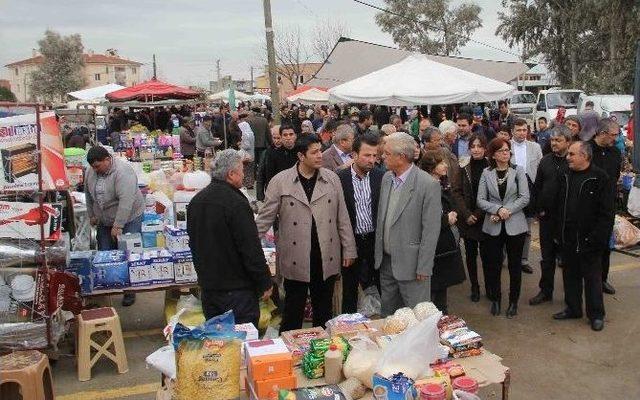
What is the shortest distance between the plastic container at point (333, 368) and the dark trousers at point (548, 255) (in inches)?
138

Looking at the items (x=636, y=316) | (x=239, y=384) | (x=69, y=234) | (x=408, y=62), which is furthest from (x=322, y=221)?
(x=408, y=62)

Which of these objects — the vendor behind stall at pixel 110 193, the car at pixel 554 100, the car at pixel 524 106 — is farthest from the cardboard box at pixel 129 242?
the car at pixel 524 106

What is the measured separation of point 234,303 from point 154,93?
40.7ft

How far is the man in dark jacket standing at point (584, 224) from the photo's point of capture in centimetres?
491

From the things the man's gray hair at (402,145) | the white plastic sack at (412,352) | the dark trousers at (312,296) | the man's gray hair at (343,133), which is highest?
the man's gray hair at (343,133)

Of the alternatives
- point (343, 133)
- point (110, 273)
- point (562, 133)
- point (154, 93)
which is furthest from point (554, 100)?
point (110, 273)

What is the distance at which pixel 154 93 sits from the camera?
1509 cm

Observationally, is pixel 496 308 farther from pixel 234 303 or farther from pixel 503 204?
pixel 234 303

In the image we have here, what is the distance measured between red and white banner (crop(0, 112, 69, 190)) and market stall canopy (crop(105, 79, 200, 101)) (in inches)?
443

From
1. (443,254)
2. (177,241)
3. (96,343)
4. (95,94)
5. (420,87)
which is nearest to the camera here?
(96,343)

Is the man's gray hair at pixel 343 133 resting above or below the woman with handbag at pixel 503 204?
above

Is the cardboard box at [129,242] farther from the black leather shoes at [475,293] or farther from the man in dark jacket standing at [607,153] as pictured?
the man in dark jacket standing at [607,153]

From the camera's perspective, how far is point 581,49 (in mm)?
34219

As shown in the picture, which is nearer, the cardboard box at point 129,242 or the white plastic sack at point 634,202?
the cardboard box at point 129,242
